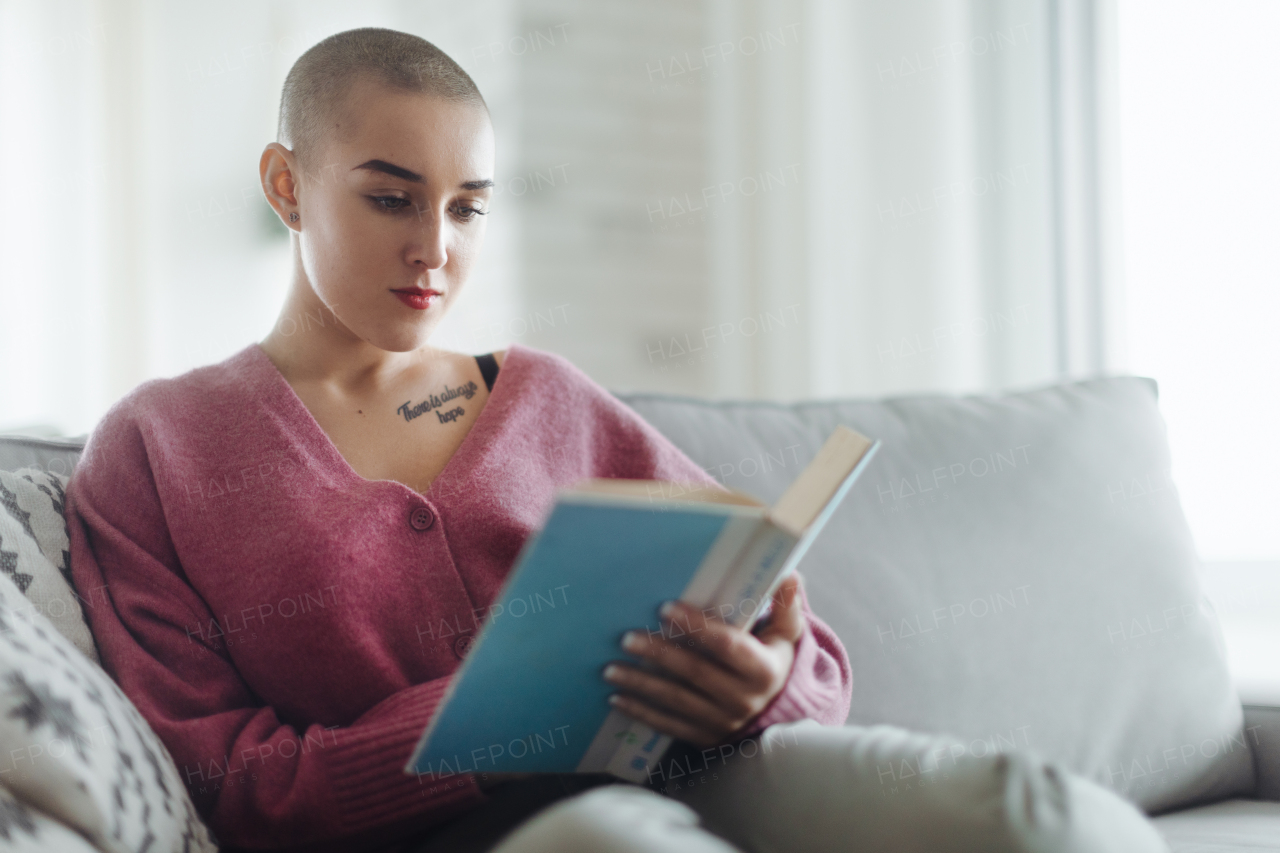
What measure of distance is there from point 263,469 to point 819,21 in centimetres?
181

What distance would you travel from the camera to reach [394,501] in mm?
881

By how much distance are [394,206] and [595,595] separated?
1.44 ft

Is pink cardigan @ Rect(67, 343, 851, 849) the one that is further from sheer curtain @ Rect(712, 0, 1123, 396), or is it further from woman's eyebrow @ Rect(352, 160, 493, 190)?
sheer curtain @ Rect(712, 0, 1123, 396)

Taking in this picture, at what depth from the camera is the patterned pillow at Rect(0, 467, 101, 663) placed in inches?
30.8

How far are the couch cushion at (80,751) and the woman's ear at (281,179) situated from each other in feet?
1.33

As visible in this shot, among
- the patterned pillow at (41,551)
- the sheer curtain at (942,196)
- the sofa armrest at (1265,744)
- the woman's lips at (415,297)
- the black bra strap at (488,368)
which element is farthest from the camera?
the sheer curtain at (942,196)

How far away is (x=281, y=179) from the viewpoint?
0.94 m

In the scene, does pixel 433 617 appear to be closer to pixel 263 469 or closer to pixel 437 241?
pixel 263 469

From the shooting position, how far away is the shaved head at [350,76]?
88 centimetres

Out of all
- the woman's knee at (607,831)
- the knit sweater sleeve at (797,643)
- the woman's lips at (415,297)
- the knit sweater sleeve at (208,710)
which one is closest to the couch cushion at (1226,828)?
the knit sweater sleeve at (797,643)

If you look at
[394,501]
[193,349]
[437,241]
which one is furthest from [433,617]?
Answer: [193,349]

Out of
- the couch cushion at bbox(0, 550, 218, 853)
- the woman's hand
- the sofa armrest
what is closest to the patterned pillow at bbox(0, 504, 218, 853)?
the couch cushion at bbox(0, 550, 218, 853)

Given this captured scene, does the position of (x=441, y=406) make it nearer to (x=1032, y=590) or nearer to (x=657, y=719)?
(x=657, y=719)

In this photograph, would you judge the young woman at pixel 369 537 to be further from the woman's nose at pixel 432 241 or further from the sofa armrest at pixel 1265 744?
the sofa armrest at pixel 1265 744
